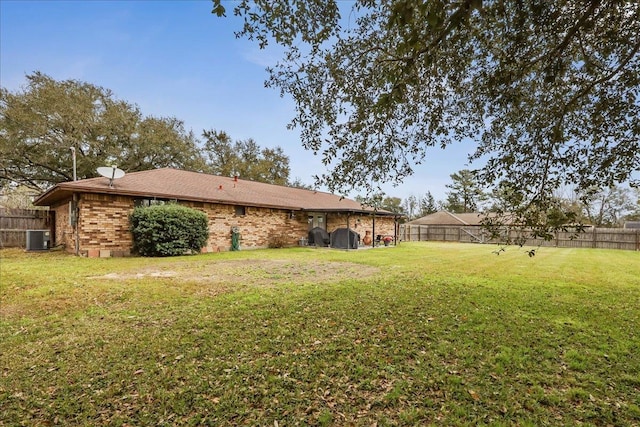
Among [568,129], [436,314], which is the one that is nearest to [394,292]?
[436,314]

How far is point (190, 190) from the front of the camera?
46.6 feet

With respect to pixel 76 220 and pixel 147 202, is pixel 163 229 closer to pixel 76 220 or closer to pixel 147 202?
pixel 147 202

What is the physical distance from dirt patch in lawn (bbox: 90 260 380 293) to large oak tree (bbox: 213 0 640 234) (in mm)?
3193

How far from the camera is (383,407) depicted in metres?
2.54

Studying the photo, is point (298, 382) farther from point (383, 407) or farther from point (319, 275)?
point (319, 275)

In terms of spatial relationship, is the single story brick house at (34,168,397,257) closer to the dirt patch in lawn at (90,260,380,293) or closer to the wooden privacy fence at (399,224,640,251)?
the dirt patch in lawn at (90,260,380,293)

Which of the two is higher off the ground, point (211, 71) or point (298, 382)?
point (211, 71)

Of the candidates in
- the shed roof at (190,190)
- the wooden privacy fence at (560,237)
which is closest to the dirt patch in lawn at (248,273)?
the shed roof at (190,190)

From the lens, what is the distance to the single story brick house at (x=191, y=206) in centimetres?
1108

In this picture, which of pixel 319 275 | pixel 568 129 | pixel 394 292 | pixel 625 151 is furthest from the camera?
pixel 319 275

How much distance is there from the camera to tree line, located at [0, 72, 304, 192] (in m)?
18.8

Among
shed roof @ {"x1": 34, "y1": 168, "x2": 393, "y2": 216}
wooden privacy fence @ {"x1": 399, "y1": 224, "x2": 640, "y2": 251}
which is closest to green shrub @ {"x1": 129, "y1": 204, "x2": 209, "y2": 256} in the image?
shed roof @ {"x1": 34, "y1": 168, "x2": 393, "y2": 216}

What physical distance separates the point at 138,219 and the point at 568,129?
12.4 meters

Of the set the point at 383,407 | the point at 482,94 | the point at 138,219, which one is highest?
the point at 482,94
